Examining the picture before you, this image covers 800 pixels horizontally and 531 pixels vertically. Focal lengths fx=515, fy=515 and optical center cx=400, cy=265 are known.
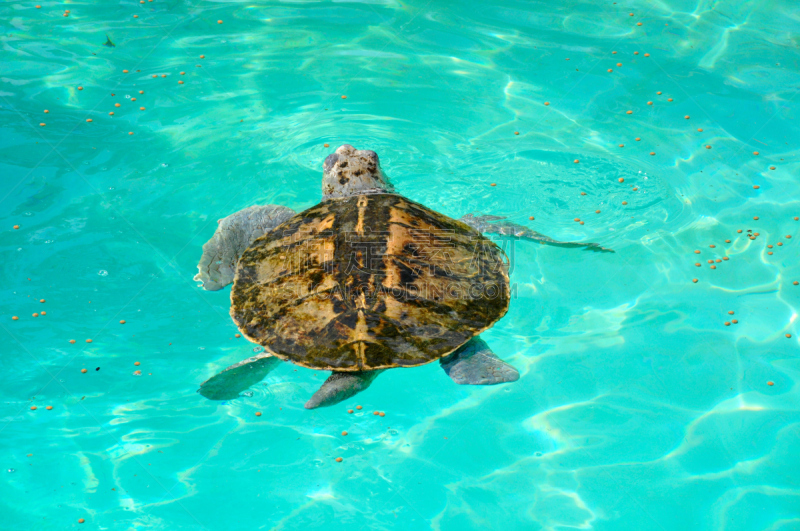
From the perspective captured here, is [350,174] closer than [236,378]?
No

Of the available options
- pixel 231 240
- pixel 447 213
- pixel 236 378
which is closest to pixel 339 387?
pixel 236 378

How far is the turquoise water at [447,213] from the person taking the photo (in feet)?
11.3

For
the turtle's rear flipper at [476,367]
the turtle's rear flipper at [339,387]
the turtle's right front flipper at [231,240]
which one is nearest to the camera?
the turtle's rear flipper at [339,387]

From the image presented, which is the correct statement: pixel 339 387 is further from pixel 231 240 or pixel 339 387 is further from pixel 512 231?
pixel 512 231

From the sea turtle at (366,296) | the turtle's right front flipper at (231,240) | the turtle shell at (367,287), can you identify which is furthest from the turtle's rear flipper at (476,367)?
the turtle's right front flipper at (231,240)

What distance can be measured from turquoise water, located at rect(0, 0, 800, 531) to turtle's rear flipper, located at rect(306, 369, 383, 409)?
63 cm

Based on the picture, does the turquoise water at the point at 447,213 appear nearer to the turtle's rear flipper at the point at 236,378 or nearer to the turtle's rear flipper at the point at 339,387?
the turtle's rear flipper at the point at 236,378

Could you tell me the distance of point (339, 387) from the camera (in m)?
3.13

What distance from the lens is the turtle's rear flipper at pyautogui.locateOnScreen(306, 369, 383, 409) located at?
3.07 metres

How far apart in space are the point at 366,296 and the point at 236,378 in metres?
1.06

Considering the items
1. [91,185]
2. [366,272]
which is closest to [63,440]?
[366,272]

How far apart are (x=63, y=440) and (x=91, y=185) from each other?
2832 millimetres

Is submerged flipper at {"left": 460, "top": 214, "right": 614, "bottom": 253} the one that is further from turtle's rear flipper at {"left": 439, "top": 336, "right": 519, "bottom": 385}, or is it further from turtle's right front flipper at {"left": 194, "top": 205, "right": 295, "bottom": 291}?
turtle's right front flipper at {"left": 194, "top": 205, "right": 295, "bottom": 291}

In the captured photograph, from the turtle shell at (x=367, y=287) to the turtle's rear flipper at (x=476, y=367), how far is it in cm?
19
